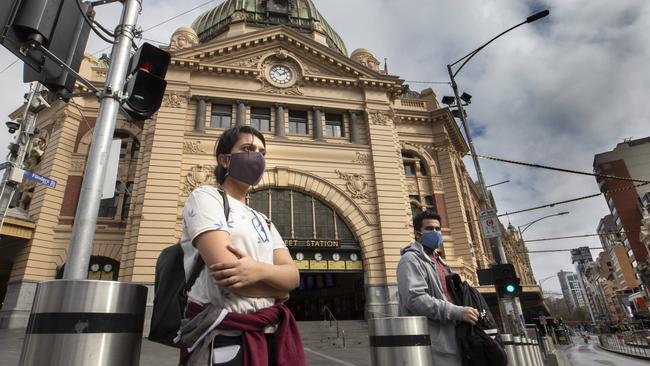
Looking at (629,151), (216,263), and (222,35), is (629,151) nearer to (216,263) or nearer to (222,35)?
(222,35)

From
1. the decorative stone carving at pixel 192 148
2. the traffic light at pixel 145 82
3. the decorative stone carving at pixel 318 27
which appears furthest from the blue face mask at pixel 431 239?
the decorative stone carving at pixel 318 27

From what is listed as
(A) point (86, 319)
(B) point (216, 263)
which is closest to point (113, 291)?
(A) point (86, 319)

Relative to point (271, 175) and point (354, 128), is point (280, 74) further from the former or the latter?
point (271, 175)

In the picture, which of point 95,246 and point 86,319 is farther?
point 95,246

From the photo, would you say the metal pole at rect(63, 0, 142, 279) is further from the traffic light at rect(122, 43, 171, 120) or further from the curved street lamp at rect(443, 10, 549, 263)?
the curved street lamp at rect(443, 10, 549, 263)

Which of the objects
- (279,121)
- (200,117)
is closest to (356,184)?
(279,121)

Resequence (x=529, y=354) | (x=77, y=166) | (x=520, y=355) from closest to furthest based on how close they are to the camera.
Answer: (x=520, y=355)
(x=529, y=354)
(x=77, y=166)

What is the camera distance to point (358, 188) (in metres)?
23.0

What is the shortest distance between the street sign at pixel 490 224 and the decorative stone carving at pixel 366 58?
1918 cm

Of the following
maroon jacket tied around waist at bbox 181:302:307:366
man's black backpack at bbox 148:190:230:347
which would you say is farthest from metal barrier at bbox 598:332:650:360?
man's black backpack at bbox 148:190:230:347

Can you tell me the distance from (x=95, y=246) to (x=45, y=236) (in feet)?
8.53

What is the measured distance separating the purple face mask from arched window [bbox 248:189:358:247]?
18682mm

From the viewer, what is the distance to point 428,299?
370cm

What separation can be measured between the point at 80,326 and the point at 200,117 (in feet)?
73.0
